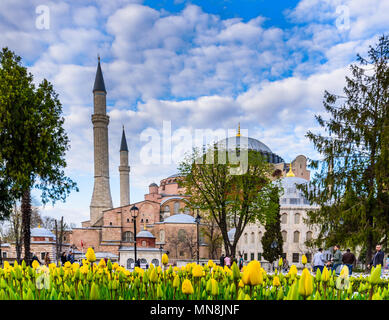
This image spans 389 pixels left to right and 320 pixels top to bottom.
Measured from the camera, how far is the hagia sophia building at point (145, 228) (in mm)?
41281

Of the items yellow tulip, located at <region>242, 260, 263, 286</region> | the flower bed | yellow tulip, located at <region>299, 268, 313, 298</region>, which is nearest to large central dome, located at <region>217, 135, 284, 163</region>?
the flower bed

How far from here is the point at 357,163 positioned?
17.3 metres

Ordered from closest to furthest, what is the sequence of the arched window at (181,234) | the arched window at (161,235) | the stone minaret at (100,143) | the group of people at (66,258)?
the group of people at (66,258) < the arched window at (181,234) < the stone minaret at (100,143) < the arched window at (161,235)

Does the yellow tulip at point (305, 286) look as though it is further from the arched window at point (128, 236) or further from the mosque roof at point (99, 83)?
the arched window at point (128, 236)

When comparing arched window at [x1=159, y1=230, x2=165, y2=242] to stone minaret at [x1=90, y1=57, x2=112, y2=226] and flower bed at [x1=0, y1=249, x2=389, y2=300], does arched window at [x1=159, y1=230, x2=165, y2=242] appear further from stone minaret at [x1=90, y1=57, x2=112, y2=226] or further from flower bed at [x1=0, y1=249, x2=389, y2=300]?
flower bed at [x1=0, y1=249, x2=389, y2=300]

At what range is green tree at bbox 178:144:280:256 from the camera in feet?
72.8

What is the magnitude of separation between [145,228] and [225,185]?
34401 millimetres

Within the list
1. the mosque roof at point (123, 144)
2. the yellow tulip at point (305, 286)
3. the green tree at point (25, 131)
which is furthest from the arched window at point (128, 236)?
the yellow tulip at point (305, 286)

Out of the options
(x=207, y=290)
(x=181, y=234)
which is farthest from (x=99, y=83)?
(x=207, y=290)

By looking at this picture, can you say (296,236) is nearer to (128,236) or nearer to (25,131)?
(128,236)

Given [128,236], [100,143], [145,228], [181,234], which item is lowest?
[128,236]

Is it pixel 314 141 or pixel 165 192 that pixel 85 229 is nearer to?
pixel 165 192

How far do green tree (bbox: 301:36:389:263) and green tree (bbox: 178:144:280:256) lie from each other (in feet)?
16.5

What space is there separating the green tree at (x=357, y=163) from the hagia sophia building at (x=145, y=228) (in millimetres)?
23769
